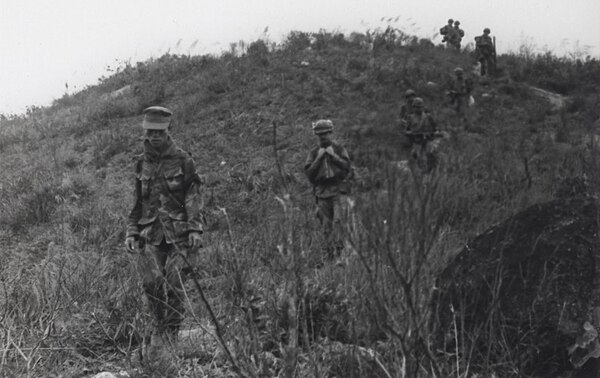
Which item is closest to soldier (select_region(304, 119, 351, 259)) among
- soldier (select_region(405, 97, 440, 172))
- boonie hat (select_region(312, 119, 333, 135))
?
boonie hat (select_region(312, 119, 333, 135))

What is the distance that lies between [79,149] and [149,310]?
391 inches

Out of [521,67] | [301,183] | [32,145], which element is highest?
[521,67]

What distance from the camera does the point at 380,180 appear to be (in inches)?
81.9

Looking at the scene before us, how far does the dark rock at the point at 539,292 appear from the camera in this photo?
10.7 feet

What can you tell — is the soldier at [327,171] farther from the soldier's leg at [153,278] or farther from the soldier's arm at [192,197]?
the soldier's leg at [153,278]

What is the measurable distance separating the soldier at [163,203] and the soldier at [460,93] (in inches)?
407

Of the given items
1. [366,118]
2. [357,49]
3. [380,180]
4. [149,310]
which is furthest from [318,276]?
[357,49]

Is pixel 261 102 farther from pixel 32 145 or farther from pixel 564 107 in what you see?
pixel 564 107

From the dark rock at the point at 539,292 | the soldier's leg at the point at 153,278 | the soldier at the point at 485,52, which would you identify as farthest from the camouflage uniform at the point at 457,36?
the soldier's leg at the point at 153,278

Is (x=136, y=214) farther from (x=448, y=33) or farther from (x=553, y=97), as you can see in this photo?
(x=448, y=33)

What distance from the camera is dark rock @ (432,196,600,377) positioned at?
3252mm

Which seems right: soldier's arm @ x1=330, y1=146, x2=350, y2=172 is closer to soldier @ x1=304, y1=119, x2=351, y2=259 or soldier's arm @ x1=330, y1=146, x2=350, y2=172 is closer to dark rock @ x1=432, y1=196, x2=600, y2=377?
soldier @ x1=304, y1=119, x2=351, y2=259

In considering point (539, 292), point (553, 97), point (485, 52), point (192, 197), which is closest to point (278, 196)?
point (539, 292)

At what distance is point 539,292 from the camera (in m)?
3.32
